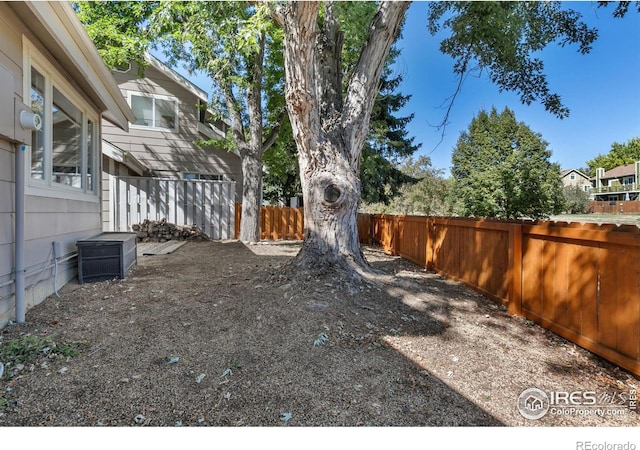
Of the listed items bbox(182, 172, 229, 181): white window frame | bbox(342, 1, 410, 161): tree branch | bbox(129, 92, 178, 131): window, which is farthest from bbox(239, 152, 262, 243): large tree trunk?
bbox(342, 1, 410, 161): tree branch

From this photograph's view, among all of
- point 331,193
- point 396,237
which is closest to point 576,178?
point 396,237

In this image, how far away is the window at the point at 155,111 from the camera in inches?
432

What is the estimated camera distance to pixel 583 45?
5.52m

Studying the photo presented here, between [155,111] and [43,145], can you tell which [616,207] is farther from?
[43,145]

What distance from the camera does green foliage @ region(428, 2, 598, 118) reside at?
189 inches

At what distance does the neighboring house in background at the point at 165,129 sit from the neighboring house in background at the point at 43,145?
6.08 metres

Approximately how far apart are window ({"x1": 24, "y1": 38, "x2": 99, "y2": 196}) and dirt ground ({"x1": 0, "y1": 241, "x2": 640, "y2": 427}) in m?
Result: 1.45

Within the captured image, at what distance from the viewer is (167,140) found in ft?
36.9

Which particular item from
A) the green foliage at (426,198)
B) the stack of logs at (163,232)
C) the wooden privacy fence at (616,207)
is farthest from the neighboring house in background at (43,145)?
the wooden privacy fence at (616,207)

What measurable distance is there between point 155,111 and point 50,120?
8139 mm

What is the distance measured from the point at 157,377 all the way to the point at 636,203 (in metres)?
47.2

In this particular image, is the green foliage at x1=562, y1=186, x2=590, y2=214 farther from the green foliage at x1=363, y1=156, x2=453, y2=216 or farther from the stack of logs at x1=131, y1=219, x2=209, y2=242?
the stack of logs at x1=131, y1=219, x2=209, y2=242

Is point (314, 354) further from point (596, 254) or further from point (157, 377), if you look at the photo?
point (596, 254)

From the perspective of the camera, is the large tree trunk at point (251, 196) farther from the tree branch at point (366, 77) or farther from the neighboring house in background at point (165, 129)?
the tree branch at point (366, 77)
